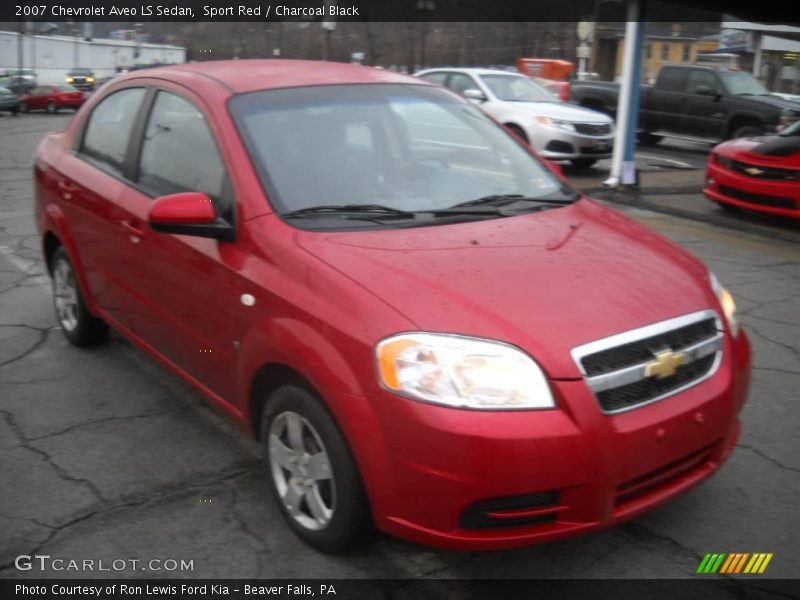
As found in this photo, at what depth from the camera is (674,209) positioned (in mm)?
10016

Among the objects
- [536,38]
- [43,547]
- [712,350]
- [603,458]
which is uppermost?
[536,38]

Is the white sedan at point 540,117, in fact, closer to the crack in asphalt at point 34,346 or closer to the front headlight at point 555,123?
the front headlight at point 555,123

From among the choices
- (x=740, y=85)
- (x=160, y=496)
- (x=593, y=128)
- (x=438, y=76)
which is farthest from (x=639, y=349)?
(x=740, y=85)

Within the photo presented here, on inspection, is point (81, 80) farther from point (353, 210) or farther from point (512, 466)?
point (512, 466)

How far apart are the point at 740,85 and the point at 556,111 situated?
530 cm

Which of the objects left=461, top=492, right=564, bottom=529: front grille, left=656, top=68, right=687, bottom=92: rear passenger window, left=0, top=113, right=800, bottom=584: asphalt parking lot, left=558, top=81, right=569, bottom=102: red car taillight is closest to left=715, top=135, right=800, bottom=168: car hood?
left=0, top=113, right=800, bottom=584: asphalt parking lot

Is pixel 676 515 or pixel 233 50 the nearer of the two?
pixel 676 515

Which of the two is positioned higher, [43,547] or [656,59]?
[656,59]

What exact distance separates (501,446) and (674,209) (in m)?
8.19

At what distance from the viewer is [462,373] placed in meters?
2.59

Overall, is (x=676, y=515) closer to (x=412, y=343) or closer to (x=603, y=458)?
(x=603, y=458)

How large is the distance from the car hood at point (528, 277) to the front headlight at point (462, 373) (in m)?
0.05

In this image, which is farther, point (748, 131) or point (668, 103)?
point (668, 103)

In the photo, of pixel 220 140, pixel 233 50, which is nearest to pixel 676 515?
pixel 220 140
